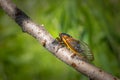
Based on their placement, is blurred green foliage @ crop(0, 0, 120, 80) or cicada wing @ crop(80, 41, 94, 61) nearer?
cicada wing @ crop(80, 41, 94, 61)

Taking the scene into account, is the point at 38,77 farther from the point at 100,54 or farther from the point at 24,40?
the point at 100,54

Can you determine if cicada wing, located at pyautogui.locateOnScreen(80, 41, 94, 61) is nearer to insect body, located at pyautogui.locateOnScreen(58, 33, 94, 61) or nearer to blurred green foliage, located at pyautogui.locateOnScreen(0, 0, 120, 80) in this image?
insect body, located at pyautogui.locateOnScreen(58, 33, 94, 61)

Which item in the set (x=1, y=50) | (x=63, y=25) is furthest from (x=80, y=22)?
(x=1, y=50)

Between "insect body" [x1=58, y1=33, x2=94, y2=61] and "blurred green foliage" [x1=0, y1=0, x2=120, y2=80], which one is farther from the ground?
"blurred green foliage" [x1=0, y1=0, x2=120, y2=80]

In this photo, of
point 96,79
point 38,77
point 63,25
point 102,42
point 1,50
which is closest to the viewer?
point 96,79

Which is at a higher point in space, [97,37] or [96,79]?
[97,37]

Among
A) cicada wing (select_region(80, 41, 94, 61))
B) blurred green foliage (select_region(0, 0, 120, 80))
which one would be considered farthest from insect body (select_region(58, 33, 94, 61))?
blurred green foliage (select_region(0, 0, 120, 80))

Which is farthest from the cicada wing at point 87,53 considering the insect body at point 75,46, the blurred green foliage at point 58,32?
the blurred green foliage at point 58,32

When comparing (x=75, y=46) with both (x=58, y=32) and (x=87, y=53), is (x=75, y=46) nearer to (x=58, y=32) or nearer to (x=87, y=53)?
(x=87, y=53)
